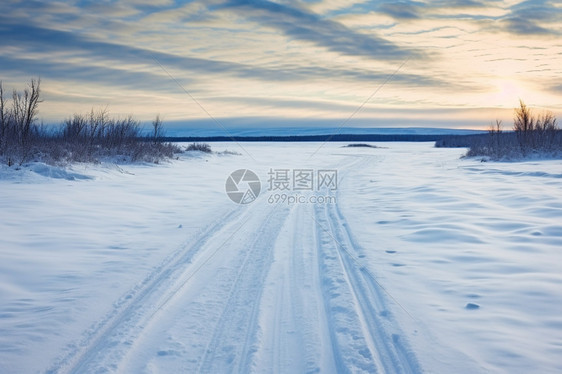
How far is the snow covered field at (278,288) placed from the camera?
3.19 metres

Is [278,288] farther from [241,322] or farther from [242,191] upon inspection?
[242,191]

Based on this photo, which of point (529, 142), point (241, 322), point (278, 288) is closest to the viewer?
point (241, 322)

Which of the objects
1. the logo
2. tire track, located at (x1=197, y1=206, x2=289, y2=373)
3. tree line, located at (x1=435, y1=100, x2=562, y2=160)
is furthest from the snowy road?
tree line, located at (x1=435, y1=100, x2=562, y2=160)

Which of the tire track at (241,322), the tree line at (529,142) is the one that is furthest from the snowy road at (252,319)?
the tree line at (529,142)

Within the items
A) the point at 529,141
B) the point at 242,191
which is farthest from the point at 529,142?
the point at 242,191

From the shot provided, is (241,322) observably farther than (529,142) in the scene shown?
No

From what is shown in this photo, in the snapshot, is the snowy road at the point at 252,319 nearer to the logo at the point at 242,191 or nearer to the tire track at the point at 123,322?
the tire track at the point at 123,322

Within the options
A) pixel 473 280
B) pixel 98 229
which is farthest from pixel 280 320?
pixel 98 229

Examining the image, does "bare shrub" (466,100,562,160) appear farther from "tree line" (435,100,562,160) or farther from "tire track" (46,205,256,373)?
"tire track" (46,205,256,373)

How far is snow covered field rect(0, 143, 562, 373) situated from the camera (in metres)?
3.19

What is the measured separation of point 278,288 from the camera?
15.1ft

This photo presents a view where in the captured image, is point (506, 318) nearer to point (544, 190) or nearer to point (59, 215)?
point (59, 215)

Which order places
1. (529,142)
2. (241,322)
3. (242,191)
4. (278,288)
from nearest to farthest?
(241,322) → (278,288) → (242,191) → (529,142)

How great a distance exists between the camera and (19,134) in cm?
1764
